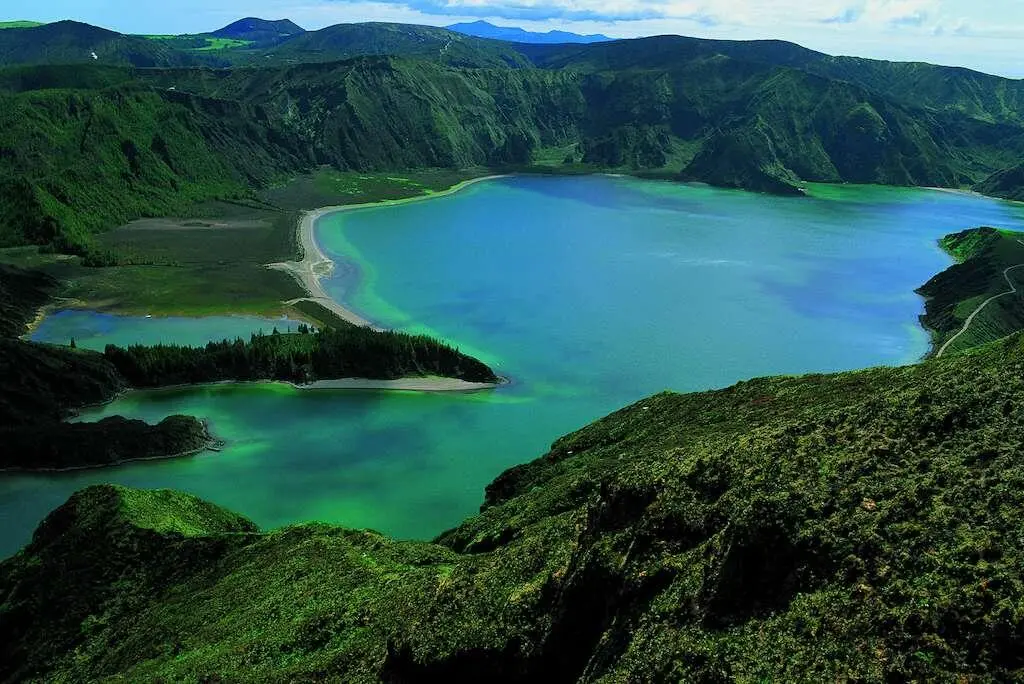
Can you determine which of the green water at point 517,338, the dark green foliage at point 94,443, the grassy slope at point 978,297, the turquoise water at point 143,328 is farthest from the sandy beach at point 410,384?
the grassy slope at point 978,297

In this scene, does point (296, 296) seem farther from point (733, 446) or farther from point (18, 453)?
point (733, 446)

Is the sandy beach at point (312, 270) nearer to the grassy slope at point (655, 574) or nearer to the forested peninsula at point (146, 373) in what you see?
the forested peninsula at point (146, 373)

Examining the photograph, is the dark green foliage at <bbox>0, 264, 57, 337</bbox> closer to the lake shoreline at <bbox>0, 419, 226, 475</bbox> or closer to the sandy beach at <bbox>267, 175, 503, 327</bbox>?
the sandy beach at <bbox>267, 175, 503, 327</bbox>

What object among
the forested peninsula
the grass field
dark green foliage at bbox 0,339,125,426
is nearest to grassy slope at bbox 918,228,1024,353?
the forested peninsula

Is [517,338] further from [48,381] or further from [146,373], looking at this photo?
[48,381]

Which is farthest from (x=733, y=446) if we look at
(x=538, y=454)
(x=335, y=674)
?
(x=538, y=454)

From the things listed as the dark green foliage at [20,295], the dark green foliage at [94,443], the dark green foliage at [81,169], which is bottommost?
the dark green foliage at [94,443]

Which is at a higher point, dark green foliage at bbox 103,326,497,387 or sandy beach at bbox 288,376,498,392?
dark green foliage at bbox 103,326,497,387
